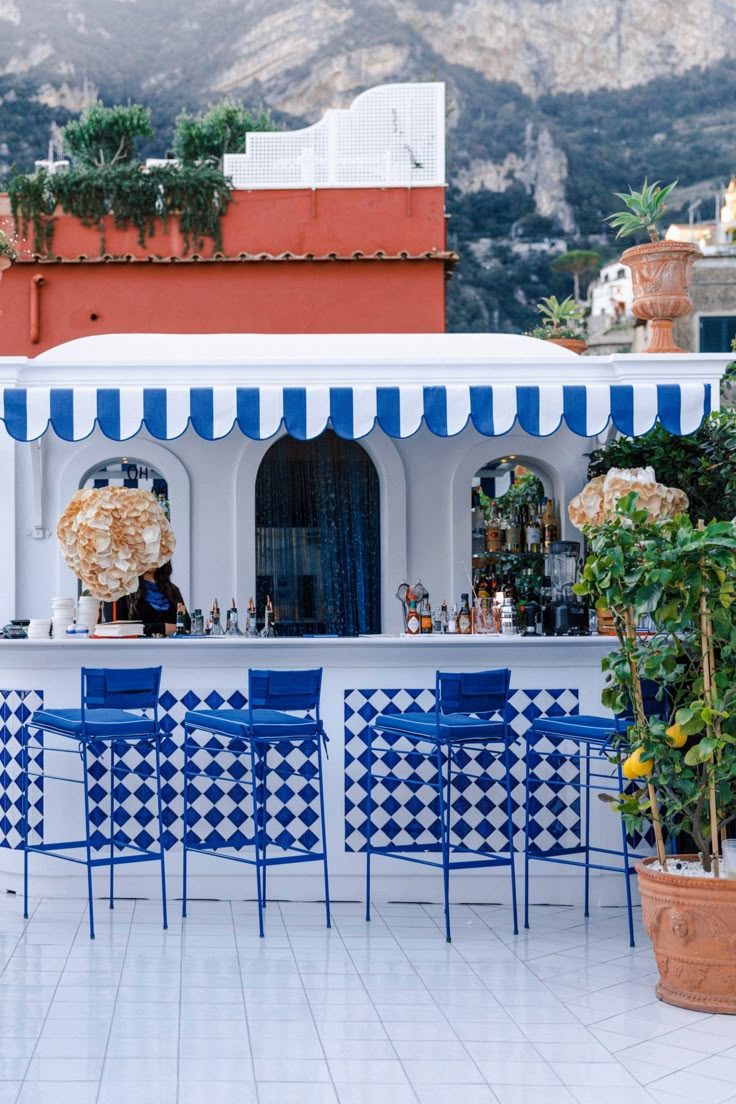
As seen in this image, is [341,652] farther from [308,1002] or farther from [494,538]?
[494,538]

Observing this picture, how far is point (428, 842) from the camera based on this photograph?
796cm

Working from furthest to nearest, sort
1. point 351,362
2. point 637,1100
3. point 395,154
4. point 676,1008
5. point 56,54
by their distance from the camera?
point 56,54
point 395,154
point 351,362
point 676,1008
point 637,1100

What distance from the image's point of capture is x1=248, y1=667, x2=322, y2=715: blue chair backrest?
722cm

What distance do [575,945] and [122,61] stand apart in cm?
6554

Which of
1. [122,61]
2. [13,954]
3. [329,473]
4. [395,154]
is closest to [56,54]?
[122,61]

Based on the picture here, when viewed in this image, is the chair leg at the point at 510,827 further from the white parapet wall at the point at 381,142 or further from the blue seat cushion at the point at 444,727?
the white parapet wall at the point at 381,142

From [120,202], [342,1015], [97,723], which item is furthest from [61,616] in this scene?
[120,202]

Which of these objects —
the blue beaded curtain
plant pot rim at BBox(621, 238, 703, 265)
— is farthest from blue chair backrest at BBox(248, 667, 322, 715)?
plant pot rim at BBox(621, 238, 703, 265)

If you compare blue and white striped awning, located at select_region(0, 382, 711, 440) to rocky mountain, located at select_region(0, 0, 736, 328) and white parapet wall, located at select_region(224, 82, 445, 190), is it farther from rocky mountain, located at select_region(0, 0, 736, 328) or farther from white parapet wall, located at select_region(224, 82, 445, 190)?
rocky mountain, located at select_region(0, 0, 736, 328)

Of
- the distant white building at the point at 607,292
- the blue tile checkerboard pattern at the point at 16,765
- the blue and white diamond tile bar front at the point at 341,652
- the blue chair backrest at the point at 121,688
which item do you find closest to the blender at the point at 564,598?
the blue and white diamond tile bar front at the point at 341,652

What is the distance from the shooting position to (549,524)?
10.4 metres

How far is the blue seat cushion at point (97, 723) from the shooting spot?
23.4 ft

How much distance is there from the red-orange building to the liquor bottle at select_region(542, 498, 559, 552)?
9.37 metres

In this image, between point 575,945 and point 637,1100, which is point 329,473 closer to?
point 575,945
